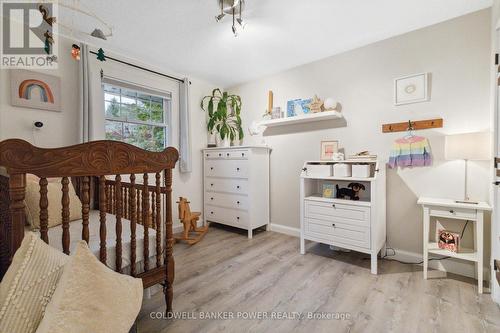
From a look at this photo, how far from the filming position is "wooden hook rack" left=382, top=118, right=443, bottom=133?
2.18 meters

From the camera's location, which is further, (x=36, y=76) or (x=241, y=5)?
(x=36, y=76)

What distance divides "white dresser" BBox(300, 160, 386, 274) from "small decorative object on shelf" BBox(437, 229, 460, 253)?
0.46 metres

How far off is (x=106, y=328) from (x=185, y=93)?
3.10m

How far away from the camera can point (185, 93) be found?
3.33 metres

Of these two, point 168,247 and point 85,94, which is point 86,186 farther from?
point 85,94

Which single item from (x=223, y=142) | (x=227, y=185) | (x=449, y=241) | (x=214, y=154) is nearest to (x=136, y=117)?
(x=214, y=154)

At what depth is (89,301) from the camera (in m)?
0.69

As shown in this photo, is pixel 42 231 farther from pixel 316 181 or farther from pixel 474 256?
pixel 474 256

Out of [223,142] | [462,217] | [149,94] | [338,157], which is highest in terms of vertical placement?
[149,94]

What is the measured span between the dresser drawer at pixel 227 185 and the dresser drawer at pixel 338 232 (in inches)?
38.2

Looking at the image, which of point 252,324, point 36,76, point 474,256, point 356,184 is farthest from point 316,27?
point 36,76

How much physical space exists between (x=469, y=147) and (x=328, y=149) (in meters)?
1.26

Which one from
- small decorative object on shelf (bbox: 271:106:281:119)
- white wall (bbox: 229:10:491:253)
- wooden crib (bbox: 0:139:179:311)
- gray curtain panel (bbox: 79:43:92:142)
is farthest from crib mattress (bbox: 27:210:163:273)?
small decorative object on shelf (bbox: 271:106:281:119)

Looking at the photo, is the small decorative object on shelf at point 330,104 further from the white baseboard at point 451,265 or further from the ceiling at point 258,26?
the white baseboard at point 451,265
